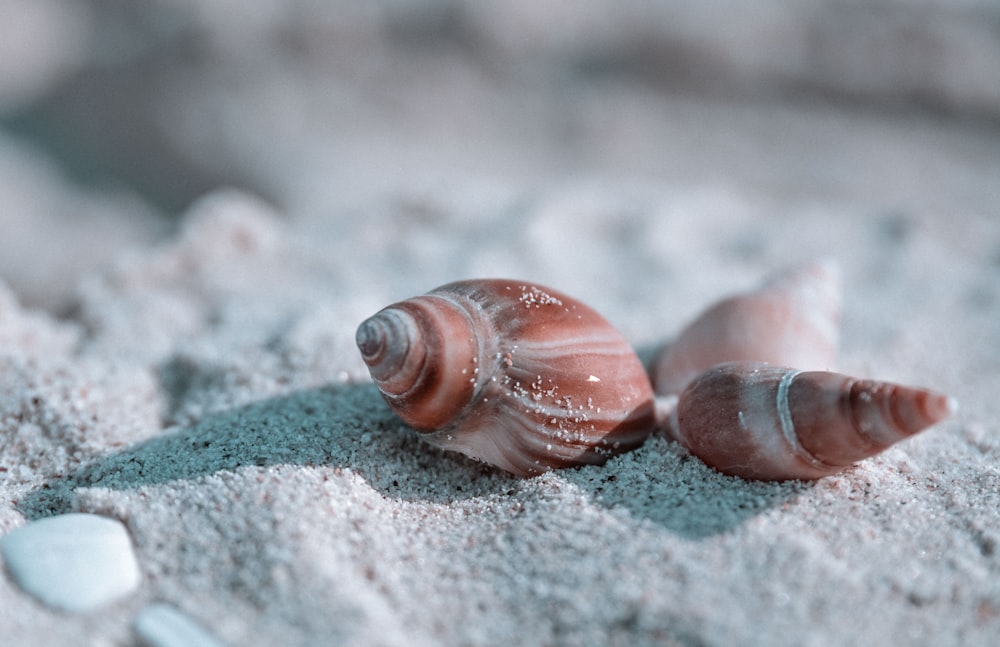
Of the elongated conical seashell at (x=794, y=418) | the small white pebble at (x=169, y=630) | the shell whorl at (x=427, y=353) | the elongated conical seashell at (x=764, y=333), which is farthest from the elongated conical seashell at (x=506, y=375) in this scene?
the small white pebble at (x=169, y=630)

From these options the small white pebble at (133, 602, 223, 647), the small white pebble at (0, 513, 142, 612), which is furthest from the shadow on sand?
the small white pebble at (133, 602, 223, 647)

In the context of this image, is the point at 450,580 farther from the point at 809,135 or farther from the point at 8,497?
the point at 809,135

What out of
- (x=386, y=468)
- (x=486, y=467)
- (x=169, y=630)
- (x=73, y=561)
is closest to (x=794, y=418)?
(x=486, y=467)

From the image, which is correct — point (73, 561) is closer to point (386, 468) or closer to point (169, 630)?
point (169, 630)

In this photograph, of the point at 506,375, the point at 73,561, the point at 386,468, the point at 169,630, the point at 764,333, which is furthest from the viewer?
the point at 764,333

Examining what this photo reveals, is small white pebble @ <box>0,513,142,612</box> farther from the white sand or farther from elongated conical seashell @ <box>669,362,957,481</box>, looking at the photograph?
elongated conical seashell @ <box>669,362,957,481</box>
